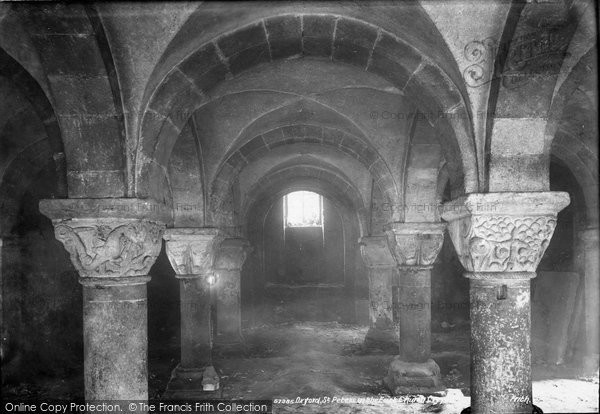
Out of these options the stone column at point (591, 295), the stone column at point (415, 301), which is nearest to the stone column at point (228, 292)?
the stone column at point (415, 301)

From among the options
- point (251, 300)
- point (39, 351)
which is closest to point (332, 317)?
point (251, 300)

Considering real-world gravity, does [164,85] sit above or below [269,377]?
above

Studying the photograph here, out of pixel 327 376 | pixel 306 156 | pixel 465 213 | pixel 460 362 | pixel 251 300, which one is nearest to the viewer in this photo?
pixel 465 213

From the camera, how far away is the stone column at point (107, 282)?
3826mm

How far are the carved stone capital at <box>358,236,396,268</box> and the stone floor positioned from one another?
197cm

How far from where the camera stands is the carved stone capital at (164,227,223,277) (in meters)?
7.36

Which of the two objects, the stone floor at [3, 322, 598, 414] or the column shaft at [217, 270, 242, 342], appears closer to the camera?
the stone floor at [3, 322, 598, 414]

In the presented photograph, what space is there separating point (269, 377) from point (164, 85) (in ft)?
20.6

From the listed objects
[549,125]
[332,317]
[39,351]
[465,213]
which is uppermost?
[549,125]

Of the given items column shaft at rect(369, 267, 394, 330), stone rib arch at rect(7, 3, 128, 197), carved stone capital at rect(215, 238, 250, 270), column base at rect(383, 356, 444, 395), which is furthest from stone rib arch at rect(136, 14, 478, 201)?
column shaft at rect(369, 267, 394, 330)

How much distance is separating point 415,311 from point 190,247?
11.9ft

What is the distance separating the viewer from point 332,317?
16.4m

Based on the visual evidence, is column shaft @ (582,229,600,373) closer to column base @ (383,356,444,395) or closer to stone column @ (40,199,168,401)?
column base @ (383,356,444,395)

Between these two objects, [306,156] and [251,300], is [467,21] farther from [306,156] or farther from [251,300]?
[251,300]
